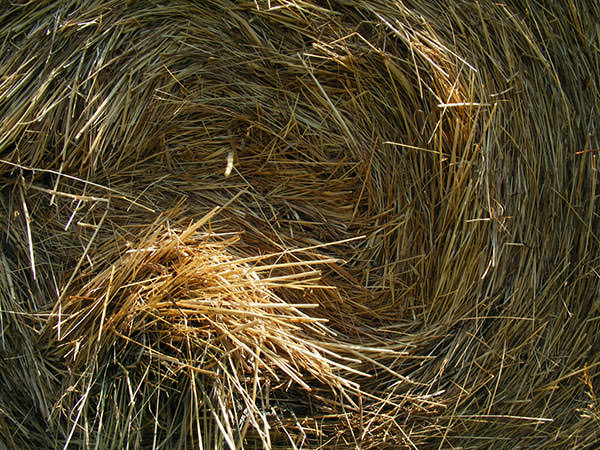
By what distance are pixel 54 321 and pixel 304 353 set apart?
24.6 inches

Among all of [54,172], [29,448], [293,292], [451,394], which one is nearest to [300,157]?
[293,292]

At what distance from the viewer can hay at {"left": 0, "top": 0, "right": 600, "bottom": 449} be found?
1254mm

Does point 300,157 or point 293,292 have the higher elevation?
point 300,157

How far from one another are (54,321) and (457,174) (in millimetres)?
1070

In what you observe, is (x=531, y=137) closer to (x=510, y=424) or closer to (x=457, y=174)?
(x=457, y=174)

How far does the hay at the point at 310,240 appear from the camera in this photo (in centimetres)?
125

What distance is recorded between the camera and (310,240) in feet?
4.68

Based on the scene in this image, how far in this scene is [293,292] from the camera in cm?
137

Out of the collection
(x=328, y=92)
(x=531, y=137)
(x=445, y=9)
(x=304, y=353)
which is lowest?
(x=304, y=353)

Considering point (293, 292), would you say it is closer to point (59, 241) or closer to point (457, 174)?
point (457, 174)

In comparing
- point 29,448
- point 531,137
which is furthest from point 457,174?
point 29,448

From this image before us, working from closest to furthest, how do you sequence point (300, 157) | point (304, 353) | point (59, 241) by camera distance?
point (304, 353), point (59, 241), point (300, 157)

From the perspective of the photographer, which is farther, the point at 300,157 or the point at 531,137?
the point at 300,157

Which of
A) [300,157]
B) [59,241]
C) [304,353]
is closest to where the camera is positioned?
[304,353]
